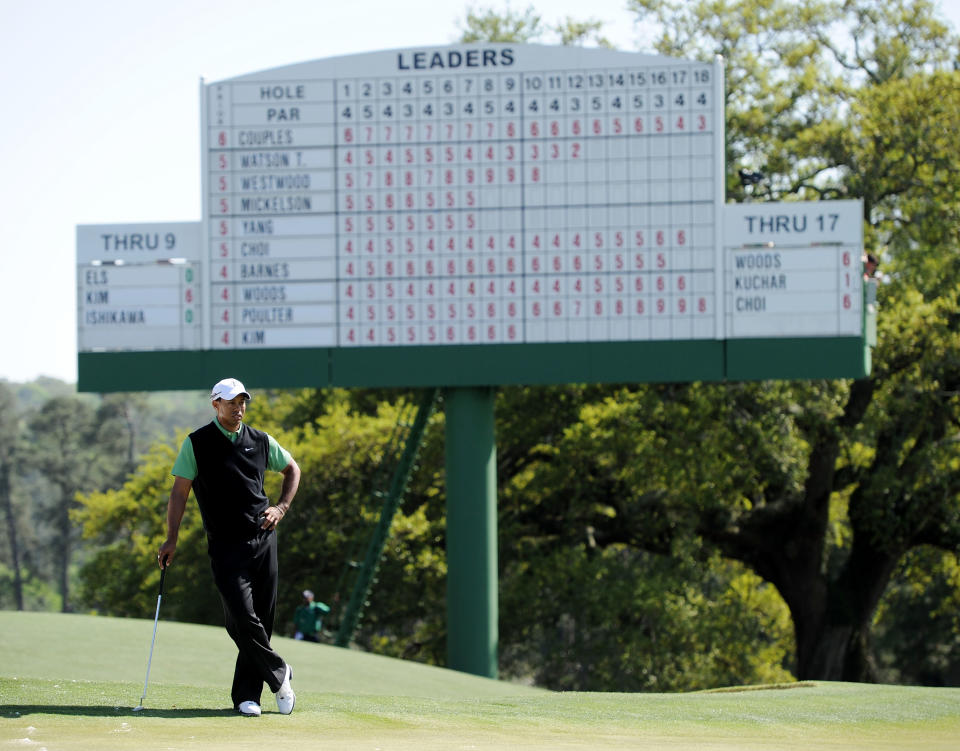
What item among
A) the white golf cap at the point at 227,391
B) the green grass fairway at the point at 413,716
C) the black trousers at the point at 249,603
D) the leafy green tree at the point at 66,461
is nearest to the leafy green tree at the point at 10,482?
the leafy green tree at the point at 66,461

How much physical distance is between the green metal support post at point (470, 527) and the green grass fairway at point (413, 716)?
560 centimetres

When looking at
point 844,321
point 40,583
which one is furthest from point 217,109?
point 40,583

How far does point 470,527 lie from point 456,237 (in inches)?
131

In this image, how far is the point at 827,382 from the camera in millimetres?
21781

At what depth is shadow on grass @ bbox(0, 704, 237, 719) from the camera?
643 centimetres

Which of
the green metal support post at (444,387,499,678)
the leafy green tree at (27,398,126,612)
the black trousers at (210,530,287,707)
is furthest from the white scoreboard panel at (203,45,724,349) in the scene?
the leafy green tree at (27,398,126,612)

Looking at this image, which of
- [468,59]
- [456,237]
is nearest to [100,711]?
[456,237]

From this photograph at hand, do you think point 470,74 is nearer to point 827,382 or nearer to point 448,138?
point 448,138

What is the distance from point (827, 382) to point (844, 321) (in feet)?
21.9

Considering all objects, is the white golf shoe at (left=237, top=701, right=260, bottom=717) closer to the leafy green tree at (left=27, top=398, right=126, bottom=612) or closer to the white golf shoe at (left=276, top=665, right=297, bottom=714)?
the white golf shoe at (left=276, top=665, right=297, bottom=714)

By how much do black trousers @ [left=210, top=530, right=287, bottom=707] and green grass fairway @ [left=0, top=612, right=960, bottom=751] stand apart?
0.18 meters

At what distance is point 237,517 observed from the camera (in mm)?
6504

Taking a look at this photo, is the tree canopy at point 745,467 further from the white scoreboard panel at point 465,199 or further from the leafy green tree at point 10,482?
the leafy green tree at point 10,482

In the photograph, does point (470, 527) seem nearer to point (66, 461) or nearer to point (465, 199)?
point (465, 199)
